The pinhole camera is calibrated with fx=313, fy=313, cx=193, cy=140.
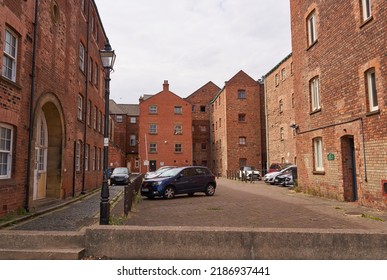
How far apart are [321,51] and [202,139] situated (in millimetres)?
39091

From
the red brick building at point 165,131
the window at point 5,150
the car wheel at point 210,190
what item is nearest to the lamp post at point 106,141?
the window at point 5,150

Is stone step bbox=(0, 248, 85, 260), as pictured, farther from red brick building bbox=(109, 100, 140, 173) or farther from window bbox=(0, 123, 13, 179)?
red brick building bbox=(109, 100, 140, 173)

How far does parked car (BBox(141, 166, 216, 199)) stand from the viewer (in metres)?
14.9

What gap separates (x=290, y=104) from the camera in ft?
103

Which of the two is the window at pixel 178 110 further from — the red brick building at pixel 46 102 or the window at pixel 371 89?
the window at pixel 371 89

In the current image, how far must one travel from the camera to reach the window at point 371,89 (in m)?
11.3

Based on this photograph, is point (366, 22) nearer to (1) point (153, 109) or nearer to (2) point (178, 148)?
(2) point (178, 148)

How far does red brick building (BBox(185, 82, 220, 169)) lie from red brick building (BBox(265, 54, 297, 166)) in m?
17.0

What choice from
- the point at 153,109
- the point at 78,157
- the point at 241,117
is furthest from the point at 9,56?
the point at 153,109

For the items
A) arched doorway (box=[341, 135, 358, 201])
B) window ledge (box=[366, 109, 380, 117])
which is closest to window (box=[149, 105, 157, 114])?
arched doorway (box=[341, 135, 358, 201])

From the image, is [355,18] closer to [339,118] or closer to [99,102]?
[339,118]

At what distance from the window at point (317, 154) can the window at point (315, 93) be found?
1.62m

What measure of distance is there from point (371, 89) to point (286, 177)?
12.8 metres

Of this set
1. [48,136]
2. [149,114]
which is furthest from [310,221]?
[149,114]
